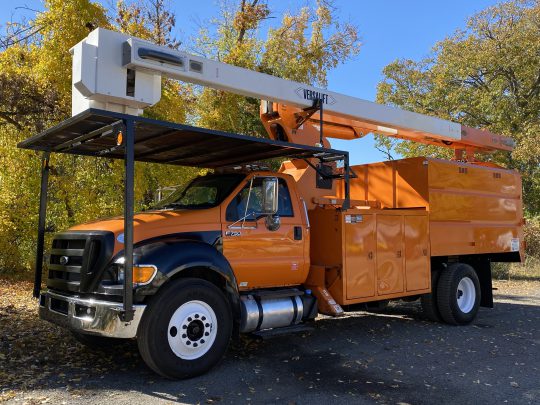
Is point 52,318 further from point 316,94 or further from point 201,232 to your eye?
point 316,94

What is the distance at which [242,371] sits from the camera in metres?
5.72

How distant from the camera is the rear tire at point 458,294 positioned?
28.9 feet

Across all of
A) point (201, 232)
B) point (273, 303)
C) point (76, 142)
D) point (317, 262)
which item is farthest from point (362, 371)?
point (76, 142)

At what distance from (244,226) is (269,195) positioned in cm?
52

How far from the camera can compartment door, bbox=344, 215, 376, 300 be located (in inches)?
281

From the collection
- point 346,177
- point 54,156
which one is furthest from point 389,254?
point 54,156

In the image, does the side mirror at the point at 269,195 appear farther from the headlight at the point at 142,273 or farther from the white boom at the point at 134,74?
the headlight at the point at 142,273

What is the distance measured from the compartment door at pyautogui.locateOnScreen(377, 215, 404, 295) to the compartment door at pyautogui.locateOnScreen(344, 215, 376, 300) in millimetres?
163

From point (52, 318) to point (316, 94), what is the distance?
475cm

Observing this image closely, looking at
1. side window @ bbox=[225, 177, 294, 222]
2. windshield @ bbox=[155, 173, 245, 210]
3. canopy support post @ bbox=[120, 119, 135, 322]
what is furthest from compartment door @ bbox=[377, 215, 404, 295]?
canopy support post @ bbox=[120, 119, 135, 322]

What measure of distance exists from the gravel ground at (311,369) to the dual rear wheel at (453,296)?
0.35m

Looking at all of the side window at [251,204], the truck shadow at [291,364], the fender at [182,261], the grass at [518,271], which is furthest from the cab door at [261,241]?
the grass at [518,271]

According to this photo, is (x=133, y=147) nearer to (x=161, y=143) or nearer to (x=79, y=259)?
(x=161, y=143)

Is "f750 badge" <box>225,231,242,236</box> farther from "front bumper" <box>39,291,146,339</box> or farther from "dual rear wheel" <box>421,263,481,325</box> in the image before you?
"dual rear wheel" <box>421,263,481,325</box>
